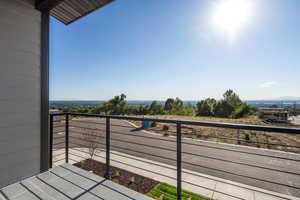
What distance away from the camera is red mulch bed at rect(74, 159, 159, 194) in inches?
89.7

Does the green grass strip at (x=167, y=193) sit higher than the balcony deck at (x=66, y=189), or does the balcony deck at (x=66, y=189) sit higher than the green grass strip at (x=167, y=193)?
the balcony deck at (x=66, y=189)

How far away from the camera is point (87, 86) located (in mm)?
15078

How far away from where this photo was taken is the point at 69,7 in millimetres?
1730

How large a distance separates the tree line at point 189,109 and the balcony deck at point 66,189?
67.2ft

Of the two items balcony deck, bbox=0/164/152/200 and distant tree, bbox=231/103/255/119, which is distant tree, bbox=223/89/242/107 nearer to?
distant tree, bbox=231/103/255/119

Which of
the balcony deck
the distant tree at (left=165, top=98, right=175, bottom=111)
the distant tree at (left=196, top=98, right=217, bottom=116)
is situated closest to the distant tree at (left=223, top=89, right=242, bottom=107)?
the distant tree at (left=196, top=98, right=217, bottom=116)

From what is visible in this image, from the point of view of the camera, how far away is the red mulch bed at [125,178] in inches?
89.7

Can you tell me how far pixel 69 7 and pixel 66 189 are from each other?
200 cm

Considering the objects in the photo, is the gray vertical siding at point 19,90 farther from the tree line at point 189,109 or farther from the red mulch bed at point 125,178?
the tree line at point 189,109

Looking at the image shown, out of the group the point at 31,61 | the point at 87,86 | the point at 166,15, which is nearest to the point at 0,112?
the point at 31,61

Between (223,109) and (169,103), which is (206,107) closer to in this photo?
(223,109)

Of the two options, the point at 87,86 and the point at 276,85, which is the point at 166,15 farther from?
the point at 276,85

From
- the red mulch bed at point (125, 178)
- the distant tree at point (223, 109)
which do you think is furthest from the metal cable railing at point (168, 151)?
the distant tree at point (223, 109)

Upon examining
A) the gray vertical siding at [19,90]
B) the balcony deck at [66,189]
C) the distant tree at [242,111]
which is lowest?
the distant tree at [242,111]
